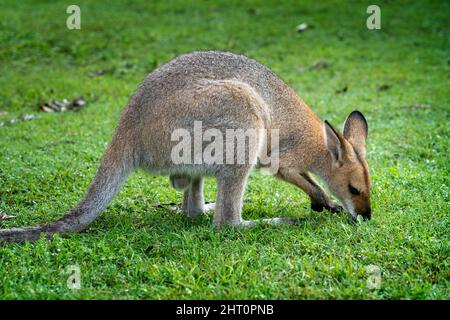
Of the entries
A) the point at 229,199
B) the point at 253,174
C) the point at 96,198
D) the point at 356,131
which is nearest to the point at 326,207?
the point at 356,131

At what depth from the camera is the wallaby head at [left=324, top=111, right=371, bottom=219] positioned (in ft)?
16.6

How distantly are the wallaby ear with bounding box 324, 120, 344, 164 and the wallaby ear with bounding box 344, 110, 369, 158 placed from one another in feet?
0.66

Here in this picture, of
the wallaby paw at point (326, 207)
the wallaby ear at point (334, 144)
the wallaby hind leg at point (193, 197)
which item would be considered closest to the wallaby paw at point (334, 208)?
the wallaby paw at point (326, 207)

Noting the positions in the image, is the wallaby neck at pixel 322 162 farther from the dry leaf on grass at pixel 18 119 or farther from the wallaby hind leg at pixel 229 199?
the dry leaf on grass at pixel 18 119

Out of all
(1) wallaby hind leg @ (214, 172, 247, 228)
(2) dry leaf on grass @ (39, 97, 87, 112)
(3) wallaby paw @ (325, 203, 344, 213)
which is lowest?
(3) wallaby paw @ (325, 203, 344, 213)

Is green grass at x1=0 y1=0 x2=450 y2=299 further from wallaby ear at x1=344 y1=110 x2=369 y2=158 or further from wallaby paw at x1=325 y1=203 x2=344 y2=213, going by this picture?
wallaby ear at x1=344 y1=110 x2=369 y2=158

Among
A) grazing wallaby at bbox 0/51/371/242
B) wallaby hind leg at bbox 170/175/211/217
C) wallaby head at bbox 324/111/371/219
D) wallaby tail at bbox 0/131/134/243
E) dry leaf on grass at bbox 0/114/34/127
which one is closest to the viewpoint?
wallaby tail at bbox 0/131/134/243

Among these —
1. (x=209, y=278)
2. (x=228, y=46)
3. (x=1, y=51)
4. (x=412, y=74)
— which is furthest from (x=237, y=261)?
(x=1, y=51)

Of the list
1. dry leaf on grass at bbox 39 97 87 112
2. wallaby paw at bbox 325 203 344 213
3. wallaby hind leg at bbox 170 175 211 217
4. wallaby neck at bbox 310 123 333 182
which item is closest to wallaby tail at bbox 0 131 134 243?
wallaby hind leg at bbox 170 175 211 217

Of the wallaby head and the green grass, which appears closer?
the green grass

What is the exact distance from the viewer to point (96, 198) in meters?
4.74

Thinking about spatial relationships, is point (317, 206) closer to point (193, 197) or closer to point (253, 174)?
point (193, 197)

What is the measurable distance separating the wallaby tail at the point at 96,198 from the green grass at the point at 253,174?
0.10 metres
